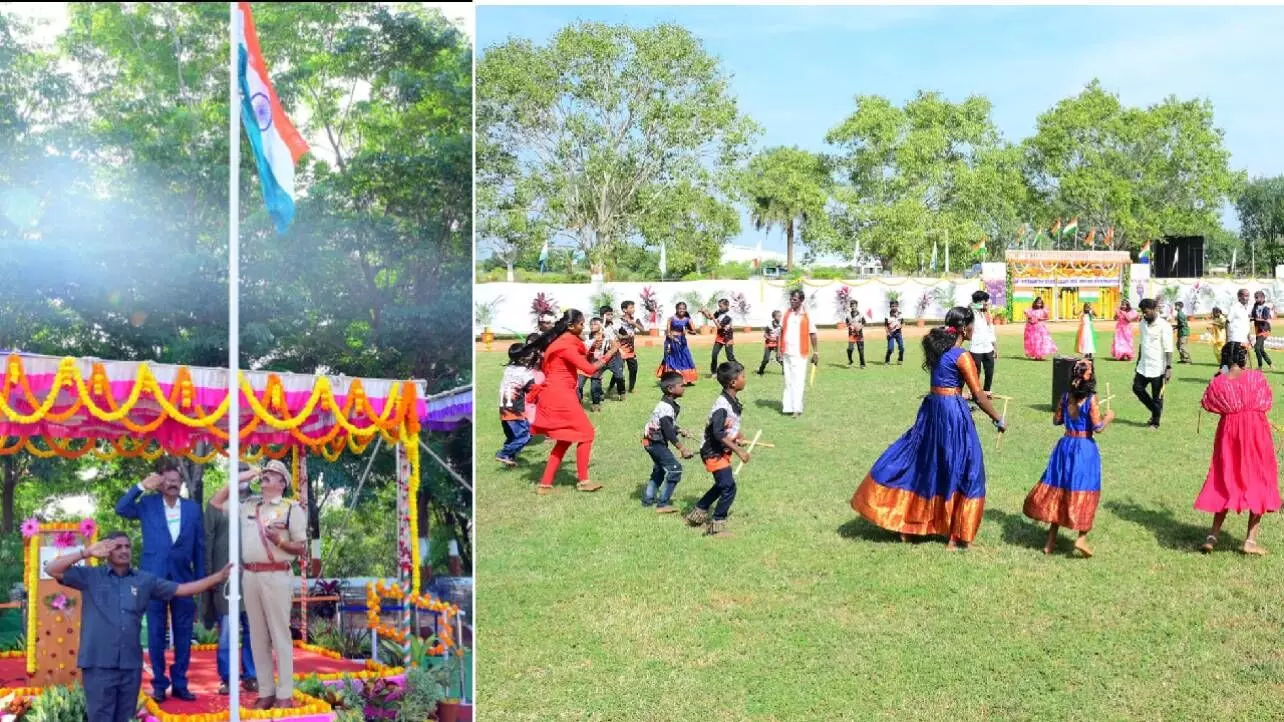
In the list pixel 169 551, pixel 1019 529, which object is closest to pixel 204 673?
pixel 169 551

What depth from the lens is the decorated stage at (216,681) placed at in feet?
20.7

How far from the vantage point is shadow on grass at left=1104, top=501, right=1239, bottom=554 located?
7.60 meters

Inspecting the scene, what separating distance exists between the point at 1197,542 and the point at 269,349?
35.9 ft

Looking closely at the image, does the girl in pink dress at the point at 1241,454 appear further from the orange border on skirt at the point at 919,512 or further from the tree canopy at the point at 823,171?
the tree canopy at the point at 823,171

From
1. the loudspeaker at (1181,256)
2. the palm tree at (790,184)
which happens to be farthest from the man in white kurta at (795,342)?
the loudspeaker at (1181,256)

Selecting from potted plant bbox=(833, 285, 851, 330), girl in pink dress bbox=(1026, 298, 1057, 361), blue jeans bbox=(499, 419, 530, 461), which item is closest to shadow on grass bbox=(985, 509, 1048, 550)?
blue jeans bbox=(499, 419, 530, 461)

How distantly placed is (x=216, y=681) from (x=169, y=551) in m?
1.34

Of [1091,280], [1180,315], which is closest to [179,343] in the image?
[1180,315]

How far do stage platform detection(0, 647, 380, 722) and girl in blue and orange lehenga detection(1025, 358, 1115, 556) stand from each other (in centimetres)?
458

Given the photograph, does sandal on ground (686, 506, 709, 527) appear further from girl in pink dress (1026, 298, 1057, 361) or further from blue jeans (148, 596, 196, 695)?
girl in pink dress (1026, 298, 1057, 361)

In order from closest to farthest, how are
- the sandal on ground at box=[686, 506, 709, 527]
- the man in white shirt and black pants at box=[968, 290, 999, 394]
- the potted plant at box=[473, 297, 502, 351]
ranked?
the sandal on ground at box=[686, 506, 709, 527], the man in white shirt and black pants at box=[968, 290, 999, 394], the potted plant at box=[473, 297, 502, 351]

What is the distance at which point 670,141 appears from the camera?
32906 mm

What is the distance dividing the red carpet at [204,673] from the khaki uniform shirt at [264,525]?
113 centimetres

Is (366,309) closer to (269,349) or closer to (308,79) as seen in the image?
(269,349)
